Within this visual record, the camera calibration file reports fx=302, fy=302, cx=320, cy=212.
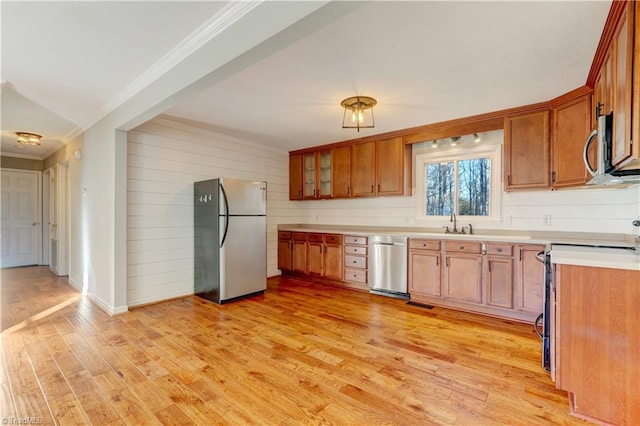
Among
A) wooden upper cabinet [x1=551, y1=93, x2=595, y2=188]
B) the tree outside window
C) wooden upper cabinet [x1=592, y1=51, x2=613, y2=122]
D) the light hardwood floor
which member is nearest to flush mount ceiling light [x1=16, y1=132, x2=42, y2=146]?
the light hardwood floor

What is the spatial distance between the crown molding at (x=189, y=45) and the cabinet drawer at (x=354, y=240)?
3.12m

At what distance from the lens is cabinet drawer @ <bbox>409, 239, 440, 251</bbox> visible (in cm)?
378

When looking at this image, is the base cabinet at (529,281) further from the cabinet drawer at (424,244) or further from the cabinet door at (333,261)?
the cabinet door at (333,261)

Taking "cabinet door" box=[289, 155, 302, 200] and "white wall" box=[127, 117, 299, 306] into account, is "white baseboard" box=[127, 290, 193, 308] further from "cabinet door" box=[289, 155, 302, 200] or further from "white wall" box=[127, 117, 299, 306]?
"cabinet door" box=[289, 155, 302, 200]

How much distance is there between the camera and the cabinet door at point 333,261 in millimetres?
4703

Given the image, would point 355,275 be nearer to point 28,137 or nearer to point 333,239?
point 333,239

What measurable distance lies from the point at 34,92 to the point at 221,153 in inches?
83.5

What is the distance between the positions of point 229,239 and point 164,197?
1036 mm

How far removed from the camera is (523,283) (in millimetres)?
3193

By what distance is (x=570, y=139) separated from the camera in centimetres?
298

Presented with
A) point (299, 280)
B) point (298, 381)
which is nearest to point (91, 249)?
point (299, 280)

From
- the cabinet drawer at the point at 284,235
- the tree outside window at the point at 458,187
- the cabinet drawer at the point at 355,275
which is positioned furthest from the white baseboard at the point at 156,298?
the tree outside window at the point at 458,187

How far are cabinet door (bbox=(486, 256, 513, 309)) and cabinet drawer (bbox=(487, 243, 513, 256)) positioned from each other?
6cm

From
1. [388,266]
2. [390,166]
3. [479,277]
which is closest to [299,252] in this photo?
[388,266]
